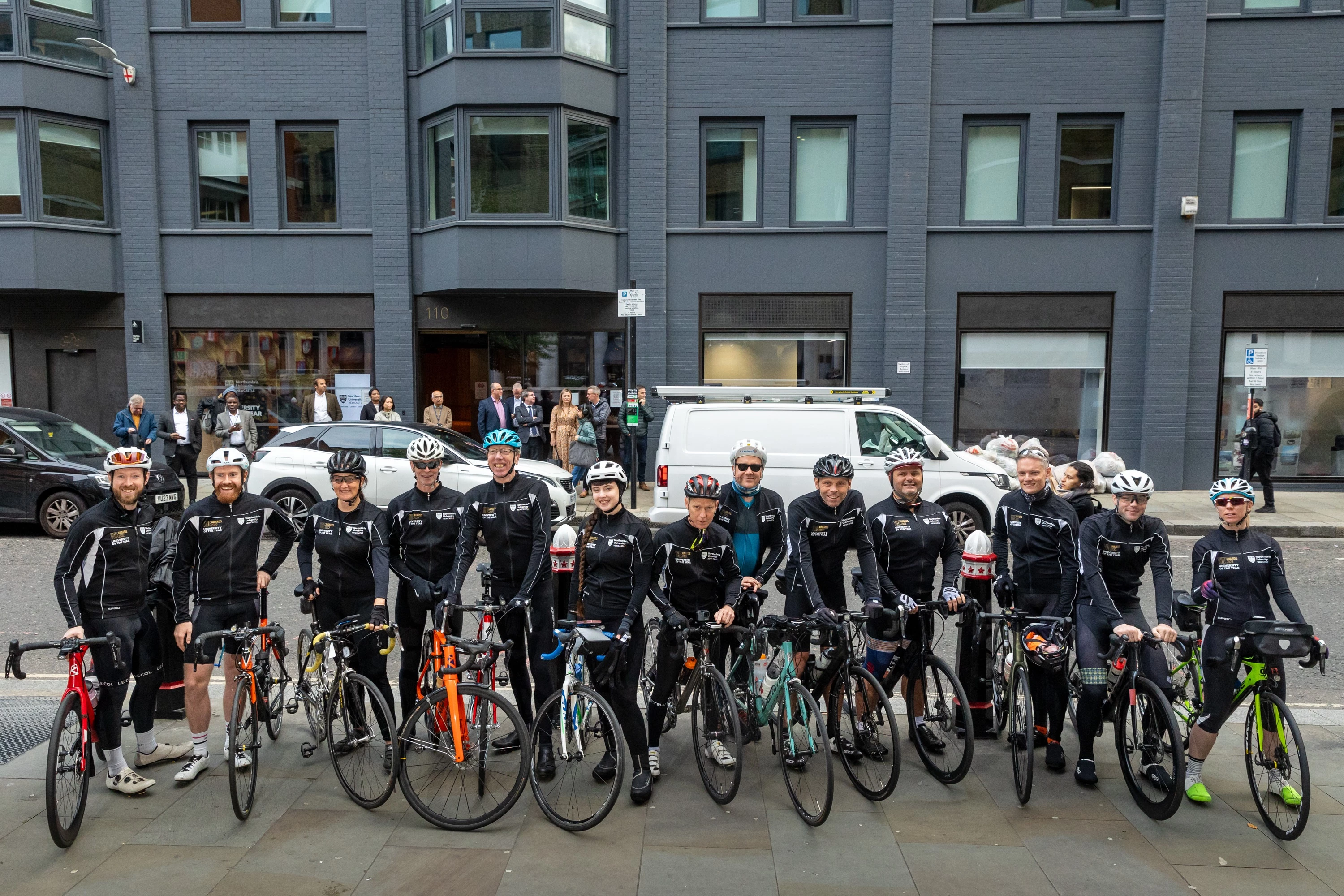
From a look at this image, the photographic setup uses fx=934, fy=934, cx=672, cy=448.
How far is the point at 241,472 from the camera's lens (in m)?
5.34

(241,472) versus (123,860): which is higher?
(241,472)

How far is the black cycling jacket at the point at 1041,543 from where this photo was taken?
5.46m

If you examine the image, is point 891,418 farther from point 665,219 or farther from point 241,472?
point 241,472

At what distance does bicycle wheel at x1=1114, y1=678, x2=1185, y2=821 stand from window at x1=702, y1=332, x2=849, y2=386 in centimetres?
1223

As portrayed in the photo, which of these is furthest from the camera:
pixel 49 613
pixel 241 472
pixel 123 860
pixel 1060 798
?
pixel 49 613

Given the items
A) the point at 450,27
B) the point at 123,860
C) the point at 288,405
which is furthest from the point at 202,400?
the point at 123,860

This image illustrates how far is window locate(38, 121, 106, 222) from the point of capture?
1627 centimetres

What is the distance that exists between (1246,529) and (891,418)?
272 inches

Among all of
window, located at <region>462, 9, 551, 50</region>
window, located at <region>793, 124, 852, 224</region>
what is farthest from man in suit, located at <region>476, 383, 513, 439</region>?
window, located at <region>793, 124, 852, 224</region>

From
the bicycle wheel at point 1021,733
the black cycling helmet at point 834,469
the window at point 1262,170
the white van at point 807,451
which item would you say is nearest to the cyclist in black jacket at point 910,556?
the black cycling helmet at point 834,469

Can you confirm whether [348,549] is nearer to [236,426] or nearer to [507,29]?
[236,426]

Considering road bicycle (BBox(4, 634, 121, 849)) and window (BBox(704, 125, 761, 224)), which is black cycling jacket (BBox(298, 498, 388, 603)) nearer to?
road bicycle (BBox(4, 634, 121, 849))

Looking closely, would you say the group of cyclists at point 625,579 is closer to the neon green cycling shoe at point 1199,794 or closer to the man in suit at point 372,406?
the neon green cycling shoe at point 1199,794

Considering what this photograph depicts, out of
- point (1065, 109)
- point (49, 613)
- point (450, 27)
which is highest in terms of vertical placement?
point (450, 27)
